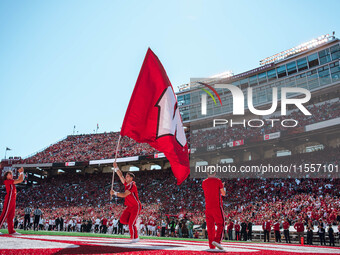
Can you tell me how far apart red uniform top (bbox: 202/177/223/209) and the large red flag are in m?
1.53

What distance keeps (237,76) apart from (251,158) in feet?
38.0

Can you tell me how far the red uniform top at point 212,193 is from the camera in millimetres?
5781

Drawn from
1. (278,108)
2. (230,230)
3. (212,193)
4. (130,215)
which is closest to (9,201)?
(130,215)

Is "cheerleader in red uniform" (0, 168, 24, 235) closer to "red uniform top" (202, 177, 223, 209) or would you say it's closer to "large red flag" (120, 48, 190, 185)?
"large red flag" (120, 48, 190, 185)

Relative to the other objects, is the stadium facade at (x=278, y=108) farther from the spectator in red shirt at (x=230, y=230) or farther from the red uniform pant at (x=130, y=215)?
the red uniform pant at (x=130, y=215)

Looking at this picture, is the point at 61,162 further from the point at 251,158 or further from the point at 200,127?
the point at 251,158

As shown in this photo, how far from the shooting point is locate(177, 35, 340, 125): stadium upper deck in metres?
31.8

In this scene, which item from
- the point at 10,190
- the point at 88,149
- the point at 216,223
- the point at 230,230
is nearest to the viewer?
the point at 216,223

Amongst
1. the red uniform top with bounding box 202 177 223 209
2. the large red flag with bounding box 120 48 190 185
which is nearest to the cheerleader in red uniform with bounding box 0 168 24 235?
the large red flag with bounding box 120 48 190 185

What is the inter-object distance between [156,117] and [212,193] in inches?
99.9

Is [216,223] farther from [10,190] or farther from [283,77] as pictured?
[283,77]

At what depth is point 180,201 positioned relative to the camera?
3008cm

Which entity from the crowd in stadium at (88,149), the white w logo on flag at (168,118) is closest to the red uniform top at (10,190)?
the white w logo on flag at (168,118)

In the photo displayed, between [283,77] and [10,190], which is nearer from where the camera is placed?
[10,190]
